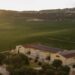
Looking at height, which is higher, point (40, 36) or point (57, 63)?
point (57, 63)

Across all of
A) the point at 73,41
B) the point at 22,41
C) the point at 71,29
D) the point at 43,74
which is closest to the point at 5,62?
the point at 43,74

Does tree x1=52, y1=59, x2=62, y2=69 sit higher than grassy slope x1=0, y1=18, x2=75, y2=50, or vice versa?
tree x1=52, y1=59, x2=62, y2=69

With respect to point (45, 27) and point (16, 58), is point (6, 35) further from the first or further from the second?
point (16, 58)

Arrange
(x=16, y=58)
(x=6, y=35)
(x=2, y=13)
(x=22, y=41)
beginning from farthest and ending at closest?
(x=2, y=13), (x=6, y=35), (x=22, y=41), (x=16, y=58)

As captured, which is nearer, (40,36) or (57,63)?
(57,63)

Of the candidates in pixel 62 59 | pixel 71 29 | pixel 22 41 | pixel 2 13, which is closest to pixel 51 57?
pixel 62 59

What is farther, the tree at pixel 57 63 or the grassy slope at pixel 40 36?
the grassy slope at pixel 40 36

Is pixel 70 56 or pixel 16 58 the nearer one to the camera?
pixel 16 58

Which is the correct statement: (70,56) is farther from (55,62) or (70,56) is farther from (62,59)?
(55,62)

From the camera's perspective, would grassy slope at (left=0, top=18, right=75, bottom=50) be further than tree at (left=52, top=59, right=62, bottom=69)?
Yes

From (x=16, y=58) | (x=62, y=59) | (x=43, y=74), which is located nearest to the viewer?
(x=43, y=74)

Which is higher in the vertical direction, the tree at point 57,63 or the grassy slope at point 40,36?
the tree at point 57,63
